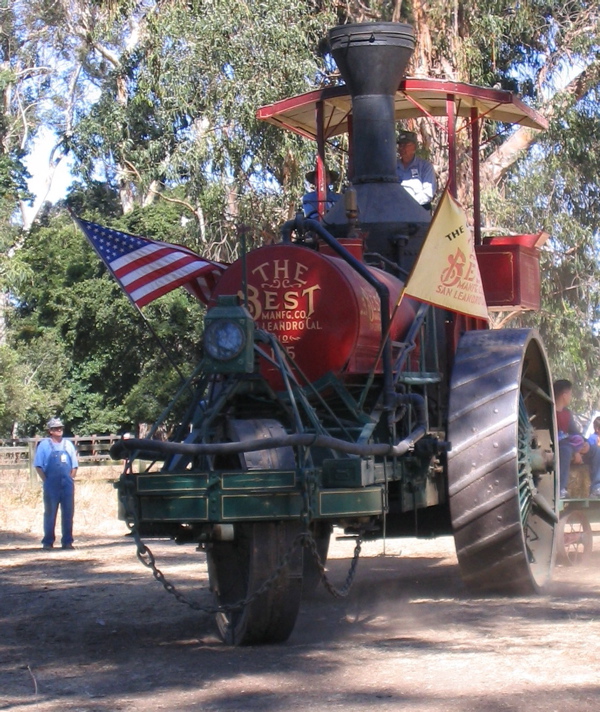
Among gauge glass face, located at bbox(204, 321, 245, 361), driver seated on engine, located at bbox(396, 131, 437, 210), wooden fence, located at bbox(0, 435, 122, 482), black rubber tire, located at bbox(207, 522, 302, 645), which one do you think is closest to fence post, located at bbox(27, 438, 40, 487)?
wooden fence, located at bbox(0, 435, 122, 482)

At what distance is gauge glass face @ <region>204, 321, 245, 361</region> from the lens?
5625mm

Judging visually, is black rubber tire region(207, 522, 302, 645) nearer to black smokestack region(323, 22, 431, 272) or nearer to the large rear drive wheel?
the large rear drive wheel

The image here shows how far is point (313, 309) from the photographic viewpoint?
632cm

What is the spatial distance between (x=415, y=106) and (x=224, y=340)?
3.59m

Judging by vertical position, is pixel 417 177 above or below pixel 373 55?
below

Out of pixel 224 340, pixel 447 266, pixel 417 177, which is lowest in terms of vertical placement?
pixel 224 340

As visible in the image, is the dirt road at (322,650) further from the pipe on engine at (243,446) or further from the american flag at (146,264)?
the american flag at (146,264)

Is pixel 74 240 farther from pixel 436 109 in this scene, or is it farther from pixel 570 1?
pixel 436 109

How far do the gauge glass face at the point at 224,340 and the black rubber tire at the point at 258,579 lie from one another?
77cm

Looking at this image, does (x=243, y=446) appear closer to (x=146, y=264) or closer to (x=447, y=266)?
(x=447, y=266)

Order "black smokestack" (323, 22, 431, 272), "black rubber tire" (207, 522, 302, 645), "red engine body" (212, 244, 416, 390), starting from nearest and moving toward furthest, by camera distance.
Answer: "black rubber tire" (207, 522, 302, 645) < "red engine body" (212, 244, 416, 390) < "black smokestack" (323, 22, 431, 272)

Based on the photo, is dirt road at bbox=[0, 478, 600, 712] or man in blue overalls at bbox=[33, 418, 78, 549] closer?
dirt road at bbox=[0, 478, 600, 712]

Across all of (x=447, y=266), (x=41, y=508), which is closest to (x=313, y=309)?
(x=447, y=266)

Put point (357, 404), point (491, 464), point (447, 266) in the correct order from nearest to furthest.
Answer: point (357, 404) → point (447, 266) → point (491, 464)
